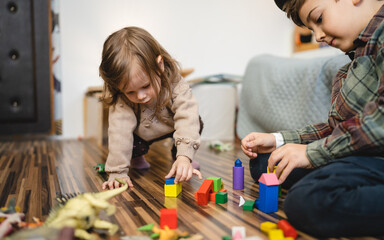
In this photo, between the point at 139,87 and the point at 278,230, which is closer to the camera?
the point at 278,230

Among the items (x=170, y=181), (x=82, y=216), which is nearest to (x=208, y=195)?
(x=170, y=181)

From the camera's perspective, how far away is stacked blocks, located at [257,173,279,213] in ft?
2.48

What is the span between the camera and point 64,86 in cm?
220

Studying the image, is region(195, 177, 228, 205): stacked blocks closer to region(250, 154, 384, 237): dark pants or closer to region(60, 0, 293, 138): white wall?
region(250, 154, 384, 237): dark pants

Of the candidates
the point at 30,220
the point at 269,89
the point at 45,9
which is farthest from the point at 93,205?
the point at 45,9

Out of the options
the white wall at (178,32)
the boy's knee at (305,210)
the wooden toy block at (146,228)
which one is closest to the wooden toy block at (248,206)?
the boy's knee at (305,210)

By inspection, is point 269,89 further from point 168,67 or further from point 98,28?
point 98,28

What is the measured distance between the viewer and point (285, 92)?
1.74 meters

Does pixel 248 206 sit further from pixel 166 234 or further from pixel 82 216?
pixel 82 216

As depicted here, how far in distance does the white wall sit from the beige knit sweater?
1182 mm

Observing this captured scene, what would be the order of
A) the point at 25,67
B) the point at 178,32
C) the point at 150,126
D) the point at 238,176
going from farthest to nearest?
1. the point at 178,32
2. the point at 25,67
3. the point at 150,126
4. the point at 238,176

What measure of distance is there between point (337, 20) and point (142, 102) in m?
0.56

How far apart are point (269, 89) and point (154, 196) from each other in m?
1.10

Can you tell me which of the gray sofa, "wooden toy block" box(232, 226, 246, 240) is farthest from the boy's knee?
the gray sofa
